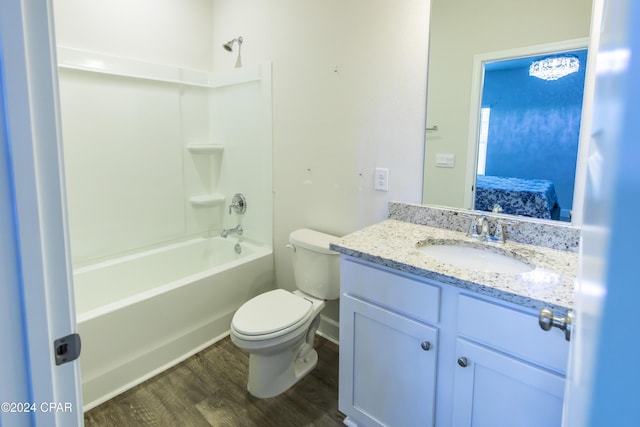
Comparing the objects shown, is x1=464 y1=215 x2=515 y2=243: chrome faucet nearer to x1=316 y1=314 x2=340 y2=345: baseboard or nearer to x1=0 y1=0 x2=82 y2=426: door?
x1=316 y1=314 x2=340 y2=345: baseboard

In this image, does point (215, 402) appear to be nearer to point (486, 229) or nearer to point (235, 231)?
point (235, 231)

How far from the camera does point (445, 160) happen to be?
1.80 metres

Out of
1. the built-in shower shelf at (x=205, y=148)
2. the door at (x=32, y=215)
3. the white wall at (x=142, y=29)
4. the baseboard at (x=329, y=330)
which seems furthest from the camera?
the built-in shower shelf at (x=205, y=148)

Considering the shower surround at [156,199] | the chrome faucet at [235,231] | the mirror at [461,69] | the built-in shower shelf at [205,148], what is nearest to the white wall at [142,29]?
the shower surround at [156,199]

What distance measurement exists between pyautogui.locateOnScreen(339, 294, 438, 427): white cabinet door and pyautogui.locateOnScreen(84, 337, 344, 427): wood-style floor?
0.84 feet

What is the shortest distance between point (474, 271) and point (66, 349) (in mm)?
1147

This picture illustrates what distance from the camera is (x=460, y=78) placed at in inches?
67.3

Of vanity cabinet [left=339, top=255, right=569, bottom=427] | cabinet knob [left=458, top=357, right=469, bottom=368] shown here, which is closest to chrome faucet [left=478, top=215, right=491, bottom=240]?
vanity cabinet [left=339, top=255, right=569, bottom=427]

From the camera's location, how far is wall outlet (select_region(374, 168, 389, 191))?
2.01m

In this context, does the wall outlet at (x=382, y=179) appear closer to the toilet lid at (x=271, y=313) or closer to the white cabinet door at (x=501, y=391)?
the toilet lid at (x=271, y=313)

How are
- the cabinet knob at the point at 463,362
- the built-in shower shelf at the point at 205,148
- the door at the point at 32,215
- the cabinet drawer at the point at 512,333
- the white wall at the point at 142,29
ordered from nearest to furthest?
the door at the point at 32,215
the cabinet drawer at the point at 512,333
the cabinet knob at the point at 463,362
the white wall at the point at 142,29
the built-in shower shelf at the point at 205,148

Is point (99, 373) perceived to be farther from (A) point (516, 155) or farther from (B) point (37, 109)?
(A) point (516, 155)

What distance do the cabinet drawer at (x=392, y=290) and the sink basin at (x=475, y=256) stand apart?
18cm

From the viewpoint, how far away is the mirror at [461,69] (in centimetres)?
151
